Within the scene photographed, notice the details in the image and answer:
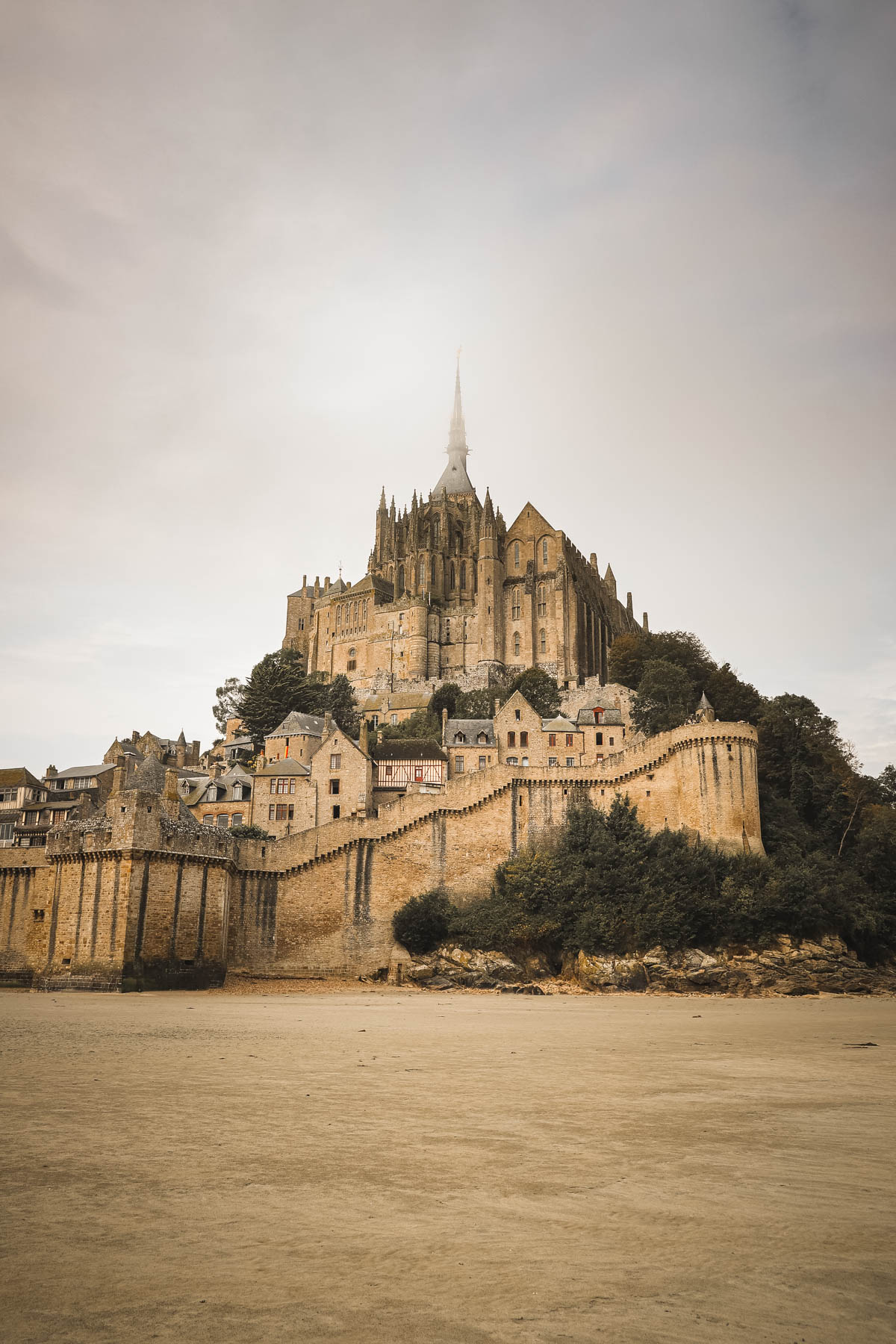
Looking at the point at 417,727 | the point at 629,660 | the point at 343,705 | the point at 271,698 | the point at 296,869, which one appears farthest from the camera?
the point at 343,705

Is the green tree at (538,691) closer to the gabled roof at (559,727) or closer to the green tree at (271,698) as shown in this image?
the gabled roof at (559,727)

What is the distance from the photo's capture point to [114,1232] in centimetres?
587

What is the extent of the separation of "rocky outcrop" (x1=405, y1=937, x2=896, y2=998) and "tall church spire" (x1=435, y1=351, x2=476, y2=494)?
86.8m

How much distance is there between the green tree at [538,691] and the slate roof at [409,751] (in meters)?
15.6

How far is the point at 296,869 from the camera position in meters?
42.1

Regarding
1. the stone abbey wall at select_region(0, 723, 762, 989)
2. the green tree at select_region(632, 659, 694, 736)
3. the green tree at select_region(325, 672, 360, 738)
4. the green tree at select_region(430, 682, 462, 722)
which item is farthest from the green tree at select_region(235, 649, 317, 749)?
the stone abbey wall at select_region(0, 723, 762, 989)

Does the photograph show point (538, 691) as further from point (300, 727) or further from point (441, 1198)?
point (441, 1198)

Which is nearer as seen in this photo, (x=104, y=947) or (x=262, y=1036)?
(x=262, y=1036)

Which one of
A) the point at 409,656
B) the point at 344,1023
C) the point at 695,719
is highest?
the point at 409,656

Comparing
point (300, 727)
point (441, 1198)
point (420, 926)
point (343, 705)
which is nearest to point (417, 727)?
point (343, 705)

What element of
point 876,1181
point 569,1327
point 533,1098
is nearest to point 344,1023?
point 533,1098

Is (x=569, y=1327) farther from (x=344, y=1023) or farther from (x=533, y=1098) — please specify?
(x=344, y=1023)

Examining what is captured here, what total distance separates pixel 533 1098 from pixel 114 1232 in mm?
6163

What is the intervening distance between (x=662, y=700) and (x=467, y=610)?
139 feet
